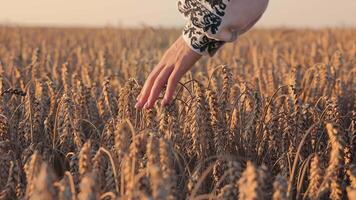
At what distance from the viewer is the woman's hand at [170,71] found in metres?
2.02

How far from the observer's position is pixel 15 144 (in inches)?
89.8

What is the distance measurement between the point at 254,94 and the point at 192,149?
45 centimetres

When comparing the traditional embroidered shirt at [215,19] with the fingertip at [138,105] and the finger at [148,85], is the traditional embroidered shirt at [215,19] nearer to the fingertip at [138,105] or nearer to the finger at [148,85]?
the finger at [148,85]

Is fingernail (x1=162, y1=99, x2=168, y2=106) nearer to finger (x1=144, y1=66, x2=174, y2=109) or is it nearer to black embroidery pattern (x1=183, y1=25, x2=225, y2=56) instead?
finger (x1=144, y1=66, x2=174, y2=109)

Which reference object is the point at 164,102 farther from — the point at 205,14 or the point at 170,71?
the point at 205,14

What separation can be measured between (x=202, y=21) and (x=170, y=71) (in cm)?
21

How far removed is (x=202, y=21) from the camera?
79.9 inches

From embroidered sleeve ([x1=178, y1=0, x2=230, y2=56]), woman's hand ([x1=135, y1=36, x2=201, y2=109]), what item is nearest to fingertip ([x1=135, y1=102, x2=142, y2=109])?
woman's hand ([x1=135, y1=36, x2=201, y2=109])

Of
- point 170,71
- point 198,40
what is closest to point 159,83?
point 170,71

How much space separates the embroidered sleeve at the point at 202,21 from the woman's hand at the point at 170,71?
0.03 metres

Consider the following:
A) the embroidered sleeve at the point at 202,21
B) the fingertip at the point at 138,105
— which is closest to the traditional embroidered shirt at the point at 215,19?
the embroidered sleeve at the point at 202,21

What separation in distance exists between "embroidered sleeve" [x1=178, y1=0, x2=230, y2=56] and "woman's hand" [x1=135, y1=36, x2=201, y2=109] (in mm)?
31

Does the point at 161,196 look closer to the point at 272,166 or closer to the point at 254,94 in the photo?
the point at 272,166

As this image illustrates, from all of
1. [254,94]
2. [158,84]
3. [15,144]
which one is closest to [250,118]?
[254,94]
